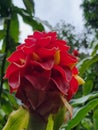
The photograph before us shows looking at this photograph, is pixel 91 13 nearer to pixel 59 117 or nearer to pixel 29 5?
pixel 29 5

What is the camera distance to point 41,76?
832 mm

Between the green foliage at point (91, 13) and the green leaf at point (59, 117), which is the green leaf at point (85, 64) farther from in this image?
the green foliage at point (91, 13)

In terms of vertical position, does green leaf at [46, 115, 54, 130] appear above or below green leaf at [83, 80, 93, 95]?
above

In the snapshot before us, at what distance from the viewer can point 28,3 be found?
187cm

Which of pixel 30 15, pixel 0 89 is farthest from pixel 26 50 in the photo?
pixel 30 15

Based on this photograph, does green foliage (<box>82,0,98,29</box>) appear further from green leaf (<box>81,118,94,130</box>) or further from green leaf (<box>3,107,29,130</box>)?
green leaf (<box>3,107,29,130</box>)

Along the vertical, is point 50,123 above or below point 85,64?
above

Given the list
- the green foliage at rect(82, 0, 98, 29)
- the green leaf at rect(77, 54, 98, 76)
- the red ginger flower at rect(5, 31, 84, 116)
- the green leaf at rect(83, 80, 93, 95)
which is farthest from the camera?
the green foliage at rect(82, 0, 98, 29)

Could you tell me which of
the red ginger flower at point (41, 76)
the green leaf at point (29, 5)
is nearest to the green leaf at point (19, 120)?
the red ginger flower at point (41, 76)

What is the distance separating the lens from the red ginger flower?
83 centimetres

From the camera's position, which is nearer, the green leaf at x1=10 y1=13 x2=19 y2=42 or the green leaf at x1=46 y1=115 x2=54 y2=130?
the green leaf at x1=46 y1=115 x2=54 y2=130

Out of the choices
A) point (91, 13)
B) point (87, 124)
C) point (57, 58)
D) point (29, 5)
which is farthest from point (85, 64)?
point (91, 13)

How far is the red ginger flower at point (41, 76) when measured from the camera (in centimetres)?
83

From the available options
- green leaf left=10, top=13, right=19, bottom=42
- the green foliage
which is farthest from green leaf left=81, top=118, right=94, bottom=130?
the green foliage
